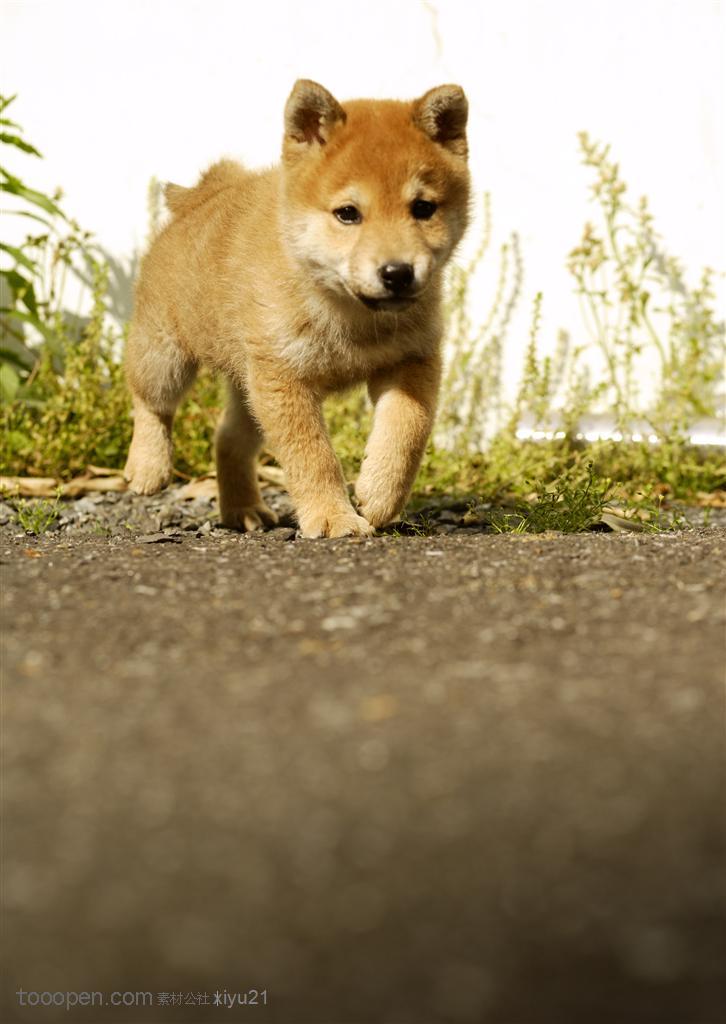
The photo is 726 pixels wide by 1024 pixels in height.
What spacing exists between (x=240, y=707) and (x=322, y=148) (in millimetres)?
2441

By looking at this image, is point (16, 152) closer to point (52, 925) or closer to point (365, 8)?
point (365, 8)

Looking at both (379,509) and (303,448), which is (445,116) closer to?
(303,448)

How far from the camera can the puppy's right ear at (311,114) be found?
379 cm

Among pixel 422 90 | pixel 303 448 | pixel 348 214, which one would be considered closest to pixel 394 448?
pixel 303 448

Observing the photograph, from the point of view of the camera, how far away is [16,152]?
21.2ft

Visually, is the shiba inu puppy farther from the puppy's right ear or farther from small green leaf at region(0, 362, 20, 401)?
small green leaf at region(0, 362, 20, 401)

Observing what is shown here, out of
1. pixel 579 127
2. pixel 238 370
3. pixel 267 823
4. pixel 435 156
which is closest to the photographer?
pixel 267 823

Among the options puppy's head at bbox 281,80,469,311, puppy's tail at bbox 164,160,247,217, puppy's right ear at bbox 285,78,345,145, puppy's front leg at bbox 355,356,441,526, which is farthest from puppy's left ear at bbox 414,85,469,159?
puppy's tail at bbox 164,160,247,217

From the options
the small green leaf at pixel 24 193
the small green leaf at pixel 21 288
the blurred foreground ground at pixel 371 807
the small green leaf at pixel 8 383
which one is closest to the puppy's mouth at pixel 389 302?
the blurred foreground ground at pixel 371 807

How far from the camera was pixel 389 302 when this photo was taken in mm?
3557

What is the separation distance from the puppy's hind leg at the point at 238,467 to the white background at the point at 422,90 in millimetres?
2105

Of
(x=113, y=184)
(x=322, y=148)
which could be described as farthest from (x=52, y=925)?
(x=113, y=184)

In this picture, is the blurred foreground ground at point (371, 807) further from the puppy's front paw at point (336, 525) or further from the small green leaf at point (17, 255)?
the small green leaf at point (17, 255)

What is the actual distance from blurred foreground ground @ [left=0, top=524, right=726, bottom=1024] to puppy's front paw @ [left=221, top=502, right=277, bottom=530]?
2.04m
